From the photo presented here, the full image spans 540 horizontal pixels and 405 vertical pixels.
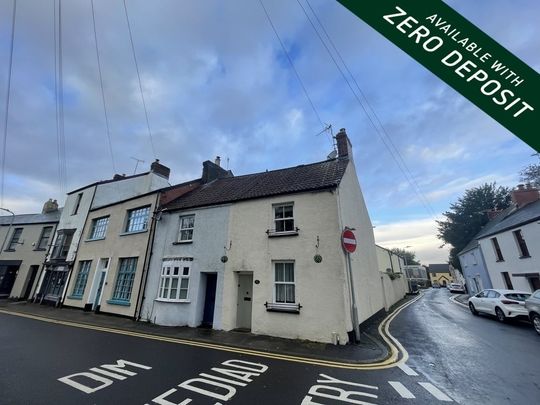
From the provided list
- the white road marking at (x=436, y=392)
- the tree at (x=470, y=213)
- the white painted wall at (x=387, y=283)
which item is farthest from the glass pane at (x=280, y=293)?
the tree at (x=470, y=213)

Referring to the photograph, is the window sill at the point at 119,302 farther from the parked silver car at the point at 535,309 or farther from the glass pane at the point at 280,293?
the parked silver car at the point at 535,309

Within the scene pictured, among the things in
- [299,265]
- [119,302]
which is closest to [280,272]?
[299,265]

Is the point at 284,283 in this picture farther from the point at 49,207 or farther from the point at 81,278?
→ the point at 49,207

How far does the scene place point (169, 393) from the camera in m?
4.62

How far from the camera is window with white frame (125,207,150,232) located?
586 inches

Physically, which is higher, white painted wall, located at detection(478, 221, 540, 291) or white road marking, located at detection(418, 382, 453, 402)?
white painted wall, located at detection(478, 221, 540, 291)

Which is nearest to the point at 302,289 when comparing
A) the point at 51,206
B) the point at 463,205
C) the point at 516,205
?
the point at 516,205

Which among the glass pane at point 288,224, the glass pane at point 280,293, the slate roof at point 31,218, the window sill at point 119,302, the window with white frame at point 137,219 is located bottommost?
the window sill at point 119,302

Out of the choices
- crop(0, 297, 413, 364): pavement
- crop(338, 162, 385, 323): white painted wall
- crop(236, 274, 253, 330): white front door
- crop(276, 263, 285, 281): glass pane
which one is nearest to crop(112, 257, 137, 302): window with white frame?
crop(0, 297, 413, 364): pavement

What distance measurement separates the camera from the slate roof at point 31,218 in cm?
2363

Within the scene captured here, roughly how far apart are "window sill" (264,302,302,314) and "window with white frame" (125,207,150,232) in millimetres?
9349

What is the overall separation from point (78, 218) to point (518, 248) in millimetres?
33728

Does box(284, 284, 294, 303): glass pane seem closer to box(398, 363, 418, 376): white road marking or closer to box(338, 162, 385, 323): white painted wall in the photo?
box(338, 162, 385, 323): white painted wall

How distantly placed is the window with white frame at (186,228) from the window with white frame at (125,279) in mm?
3737
